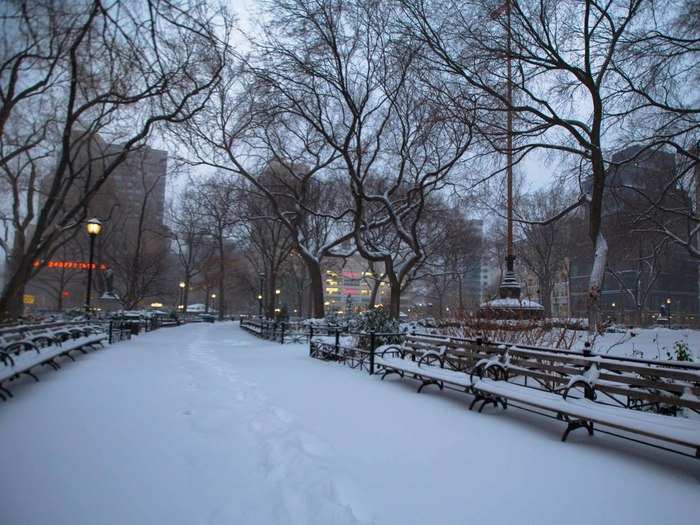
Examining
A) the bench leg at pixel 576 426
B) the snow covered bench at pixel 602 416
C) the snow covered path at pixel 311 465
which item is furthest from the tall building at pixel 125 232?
the bench leg at pixel 576 426

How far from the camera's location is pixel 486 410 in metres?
6.39

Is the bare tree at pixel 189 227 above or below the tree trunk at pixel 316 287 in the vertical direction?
above

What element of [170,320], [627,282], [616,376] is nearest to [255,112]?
[616,376]

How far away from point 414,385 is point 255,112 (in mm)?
12230

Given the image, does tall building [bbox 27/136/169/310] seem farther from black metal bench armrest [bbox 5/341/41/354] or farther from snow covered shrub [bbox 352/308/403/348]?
black metal bench armrest [bbox 5/341/41/354]

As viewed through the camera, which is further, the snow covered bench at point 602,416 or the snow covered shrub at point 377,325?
the snow covered shrub at point 377,325

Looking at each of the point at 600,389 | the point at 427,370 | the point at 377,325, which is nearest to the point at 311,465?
the point at 600,389

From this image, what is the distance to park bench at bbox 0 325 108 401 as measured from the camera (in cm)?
685

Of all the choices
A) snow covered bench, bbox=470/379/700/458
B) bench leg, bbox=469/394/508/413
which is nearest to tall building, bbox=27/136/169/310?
bench leg, bbox=469/394/508/413

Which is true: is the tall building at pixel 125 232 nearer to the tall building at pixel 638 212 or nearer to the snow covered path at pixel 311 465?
the snow covered path at pixel 311 465

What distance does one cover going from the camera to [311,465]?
4.01m

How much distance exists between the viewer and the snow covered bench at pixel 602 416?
12.9 ft

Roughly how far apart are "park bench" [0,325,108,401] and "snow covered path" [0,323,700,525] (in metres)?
0.42

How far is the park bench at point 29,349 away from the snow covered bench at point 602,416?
6909mm
